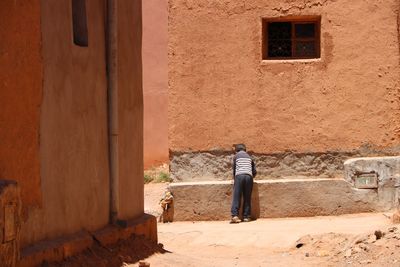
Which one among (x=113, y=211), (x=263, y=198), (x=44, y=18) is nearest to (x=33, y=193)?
(x=44, y=18)

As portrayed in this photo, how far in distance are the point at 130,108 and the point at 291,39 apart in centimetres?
591

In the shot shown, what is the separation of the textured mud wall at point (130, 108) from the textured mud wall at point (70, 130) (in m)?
0.40

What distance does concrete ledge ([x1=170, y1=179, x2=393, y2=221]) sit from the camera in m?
13.8

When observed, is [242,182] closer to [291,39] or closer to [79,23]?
[291,39]

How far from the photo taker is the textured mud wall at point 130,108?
870 cm

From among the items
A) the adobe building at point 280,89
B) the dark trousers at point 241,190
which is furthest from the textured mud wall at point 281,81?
the dark trousers at point 241,190

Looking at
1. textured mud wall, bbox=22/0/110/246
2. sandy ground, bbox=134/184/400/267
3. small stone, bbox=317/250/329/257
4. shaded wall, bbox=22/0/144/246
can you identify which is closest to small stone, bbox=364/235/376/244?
sandy ground, bbox=134/184/400/267

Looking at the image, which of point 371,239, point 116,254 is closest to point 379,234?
point 371,239

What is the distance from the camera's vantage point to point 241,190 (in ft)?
45.0

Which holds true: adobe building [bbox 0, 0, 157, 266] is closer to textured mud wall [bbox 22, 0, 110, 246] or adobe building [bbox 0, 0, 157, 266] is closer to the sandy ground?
textured mud wall [bbox 22, 0, 110, 246]

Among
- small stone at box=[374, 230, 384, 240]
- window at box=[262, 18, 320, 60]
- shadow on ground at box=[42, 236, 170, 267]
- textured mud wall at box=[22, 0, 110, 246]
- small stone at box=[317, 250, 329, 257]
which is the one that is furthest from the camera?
window at box=[262, 18, 320, 60]

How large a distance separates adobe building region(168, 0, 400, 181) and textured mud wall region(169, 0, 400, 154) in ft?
0.05

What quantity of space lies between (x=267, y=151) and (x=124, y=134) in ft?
18.5

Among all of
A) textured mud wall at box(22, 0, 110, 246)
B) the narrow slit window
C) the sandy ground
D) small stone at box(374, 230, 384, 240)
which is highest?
the narrow slit window
